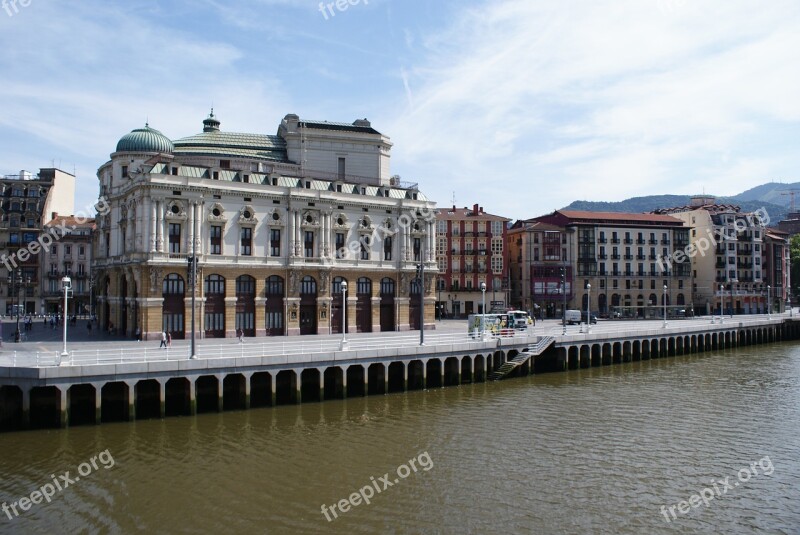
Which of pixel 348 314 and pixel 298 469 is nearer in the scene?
pixel 298 469

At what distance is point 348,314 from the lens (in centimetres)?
7425

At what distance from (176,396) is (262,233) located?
93.0 ft

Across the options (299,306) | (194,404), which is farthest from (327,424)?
(299,306)

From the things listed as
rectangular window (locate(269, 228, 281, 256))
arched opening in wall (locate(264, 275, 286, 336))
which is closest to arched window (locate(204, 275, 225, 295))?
arched opening in wall (locate(264, 275, 286, 336))

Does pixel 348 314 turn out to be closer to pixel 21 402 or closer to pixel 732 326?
pixel 21 402

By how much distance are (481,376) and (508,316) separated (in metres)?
21.0

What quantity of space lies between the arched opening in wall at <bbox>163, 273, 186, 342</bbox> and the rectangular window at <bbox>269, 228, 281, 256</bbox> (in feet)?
33.9

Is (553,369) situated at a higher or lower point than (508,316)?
lower

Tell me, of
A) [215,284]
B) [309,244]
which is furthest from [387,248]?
[215,284]

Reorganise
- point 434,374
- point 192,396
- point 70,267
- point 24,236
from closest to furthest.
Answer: point 192,396 < point 434,374 < point 24,236 < point 70,267

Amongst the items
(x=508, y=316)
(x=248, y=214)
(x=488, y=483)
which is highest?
(x=248, y=214)

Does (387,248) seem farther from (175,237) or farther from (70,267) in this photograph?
(70,267)

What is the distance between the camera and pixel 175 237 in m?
64.4

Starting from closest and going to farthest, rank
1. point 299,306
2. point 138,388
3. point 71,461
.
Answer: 1. point 71,461
2. point 138,388
3. point 299,306
